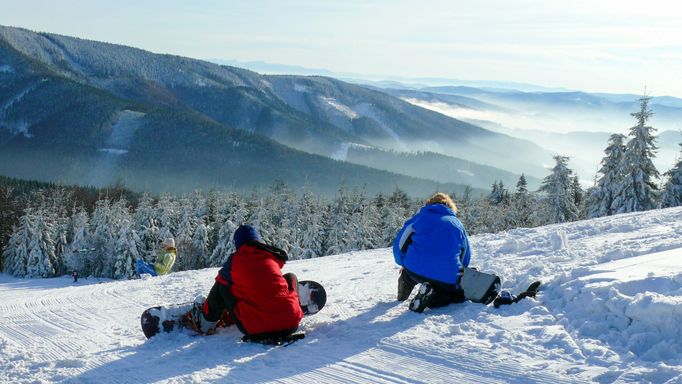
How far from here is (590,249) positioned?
33.2 feet

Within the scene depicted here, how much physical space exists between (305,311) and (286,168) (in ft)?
625

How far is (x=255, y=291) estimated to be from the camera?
6.39m

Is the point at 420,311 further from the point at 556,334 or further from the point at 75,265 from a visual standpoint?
the point at 75,265

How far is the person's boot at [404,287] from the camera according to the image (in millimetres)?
7777

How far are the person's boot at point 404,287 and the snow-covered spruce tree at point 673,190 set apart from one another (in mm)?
31983

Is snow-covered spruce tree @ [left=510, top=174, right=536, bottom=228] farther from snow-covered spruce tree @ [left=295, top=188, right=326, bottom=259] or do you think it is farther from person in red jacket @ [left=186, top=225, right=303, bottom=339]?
person in red jacket @ [left=186, top=225, right=303, bottom=339]

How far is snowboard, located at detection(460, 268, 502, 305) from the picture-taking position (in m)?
7.24

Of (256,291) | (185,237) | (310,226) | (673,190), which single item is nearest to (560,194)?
(673,190)

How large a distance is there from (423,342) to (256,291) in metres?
1.99

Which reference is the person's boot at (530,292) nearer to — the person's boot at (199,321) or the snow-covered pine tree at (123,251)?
the person's boot at (199,321)

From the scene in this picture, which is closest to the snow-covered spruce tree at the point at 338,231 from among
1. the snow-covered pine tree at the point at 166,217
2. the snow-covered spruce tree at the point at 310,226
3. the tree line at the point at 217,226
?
the tree line at the point at 217,226

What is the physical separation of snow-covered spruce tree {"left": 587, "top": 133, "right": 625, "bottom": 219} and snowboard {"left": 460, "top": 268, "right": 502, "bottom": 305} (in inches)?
1224

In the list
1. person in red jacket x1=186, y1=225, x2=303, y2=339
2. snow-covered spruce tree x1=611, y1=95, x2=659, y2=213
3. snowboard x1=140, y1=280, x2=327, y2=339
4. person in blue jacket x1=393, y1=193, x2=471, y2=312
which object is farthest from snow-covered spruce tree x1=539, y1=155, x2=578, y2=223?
snowboard x1=140, y1=280, x2=327, y2=339

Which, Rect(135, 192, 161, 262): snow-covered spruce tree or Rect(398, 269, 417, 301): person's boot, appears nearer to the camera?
Rect(398, 269, 417, 301): person's boot
